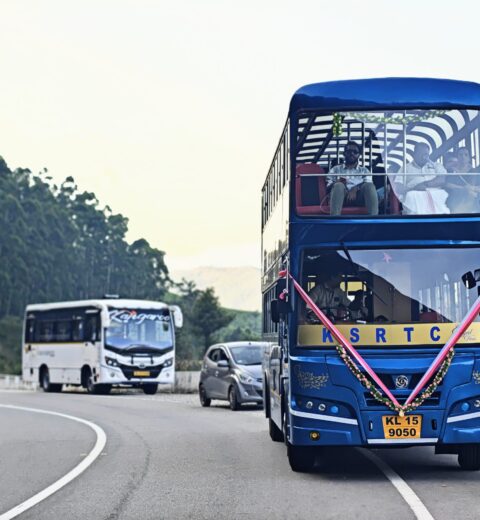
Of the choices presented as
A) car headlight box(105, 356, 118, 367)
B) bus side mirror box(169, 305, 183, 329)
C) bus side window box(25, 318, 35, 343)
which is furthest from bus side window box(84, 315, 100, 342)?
bus side window box(25, 318, 35, 343)

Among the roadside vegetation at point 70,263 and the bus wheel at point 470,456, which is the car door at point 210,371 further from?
the roadside vegetation at point 70,263

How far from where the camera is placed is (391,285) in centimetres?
1325

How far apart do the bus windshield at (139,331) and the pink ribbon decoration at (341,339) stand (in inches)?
1088

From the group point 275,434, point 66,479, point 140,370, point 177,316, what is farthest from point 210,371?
point 66,479

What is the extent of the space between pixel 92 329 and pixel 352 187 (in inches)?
1138

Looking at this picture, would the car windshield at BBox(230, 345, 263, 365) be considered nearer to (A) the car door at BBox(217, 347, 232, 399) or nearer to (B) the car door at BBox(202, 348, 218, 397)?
(A) the car door at BBox(217, 347, 232, 399)

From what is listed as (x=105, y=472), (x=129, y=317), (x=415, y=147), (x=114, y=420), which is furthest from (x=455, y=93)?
(x=129, y=317)

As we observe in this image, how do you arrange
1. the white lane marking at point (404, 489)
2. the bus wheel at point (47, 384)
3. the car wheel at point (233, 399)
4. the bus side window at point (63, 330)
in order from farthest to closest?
the bus wheel at point (47, 384) < the bus side window at point (63, 330) < the car wheel at point (233, 399) < the white lane marking at point (404, 489)

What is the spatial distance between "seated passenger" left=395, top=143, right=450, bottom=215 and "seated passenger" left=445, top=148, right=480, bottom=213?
0.08 metres

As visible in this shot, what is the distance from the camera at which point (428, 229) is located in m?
13.3

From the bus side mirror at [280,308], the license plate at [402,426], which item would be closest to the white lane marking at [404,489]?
the license plate at [402,426]

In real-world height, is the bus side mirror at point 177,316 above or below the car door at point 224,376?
above

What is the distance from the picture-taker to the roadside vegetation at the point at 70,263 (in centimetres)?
12300

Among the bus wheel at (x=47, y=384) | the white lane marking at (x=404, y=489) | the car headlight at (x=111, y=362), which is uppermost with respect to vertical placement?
the car headlight at (x=111, y=362)
